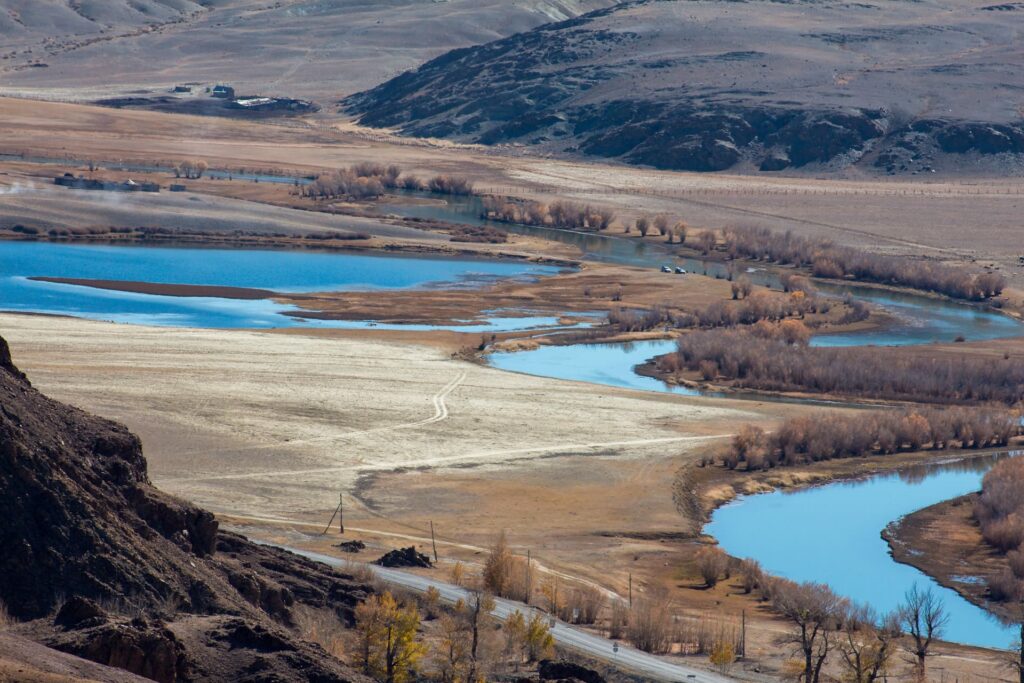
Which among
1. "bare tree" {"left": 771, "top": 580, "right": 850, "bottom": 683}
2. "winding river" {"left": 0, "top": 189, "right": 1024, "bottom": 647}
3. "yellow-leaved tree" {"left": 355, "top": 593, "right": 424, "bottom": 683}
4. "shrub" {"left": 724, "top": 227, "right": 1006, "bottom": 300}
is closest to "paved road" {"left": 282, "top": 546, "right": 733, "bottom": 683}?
"bare tree" {"left": 771, "top": 580, "right": 850, "bottom": 683}

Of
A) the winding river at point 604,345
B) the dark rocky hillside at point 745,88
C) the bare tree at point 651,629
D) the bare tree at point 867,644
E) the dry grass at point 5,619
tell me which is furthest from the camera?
the dark rocky hillside at point 745,88

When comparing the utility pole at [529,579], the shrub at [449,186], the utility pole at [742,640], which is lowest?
the utility pole at [742,640]

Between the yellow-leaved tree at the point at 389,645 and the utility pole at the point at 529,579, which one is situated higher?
the yellow-leaved tree at the point at 389,645

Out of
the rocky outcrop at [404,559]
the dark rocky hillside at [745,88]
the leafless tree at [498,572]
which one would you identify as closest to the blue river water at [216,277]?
the rocky outcrop at [404,559]

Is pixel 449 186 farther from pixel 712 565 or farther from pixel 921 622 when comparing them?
pixel 921 622

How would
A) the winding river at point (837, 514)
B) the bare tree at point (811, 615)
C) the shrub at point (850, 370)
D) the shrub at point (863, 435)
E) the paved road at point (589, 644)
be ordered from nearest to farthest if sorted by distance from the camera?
the paved road at point (589, 644) → the bare tree at point (811, 615) → the winding river at point (837, 514) → the shrub at point (863, 435) → the shrub at point (850, 370)

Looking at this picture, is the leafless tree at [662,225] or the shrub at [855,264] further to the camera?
the leafless tree at [662,225]

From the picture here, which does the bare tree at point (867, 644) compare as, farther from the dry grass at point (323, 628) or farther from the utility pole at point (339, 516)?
the utility pole at point (339, 516)

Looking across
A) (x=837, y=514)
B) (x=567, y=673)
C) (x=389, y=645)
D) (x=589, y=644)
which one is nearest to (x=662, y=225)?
(x=837, y=514)
